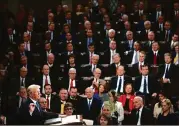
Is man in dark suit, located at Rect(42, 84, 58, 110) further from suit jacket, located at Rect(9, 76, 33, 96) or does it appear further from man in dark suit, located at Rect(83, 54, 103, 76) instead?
man in dark suit, located at Rect(83, 54, 103, 76)

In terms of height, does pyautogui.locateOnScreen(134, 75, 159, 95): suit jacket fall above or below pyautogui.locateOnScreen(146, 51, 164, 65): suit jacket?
below

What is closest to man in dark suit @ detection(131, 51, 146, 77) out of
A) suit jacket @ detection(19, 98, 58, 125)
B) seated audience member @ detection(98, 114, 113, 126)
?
seated audience member @ detection(98, 114, 113, 126)

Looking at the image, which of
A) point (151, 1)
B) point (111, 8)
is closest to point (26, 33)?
point (111, 8)

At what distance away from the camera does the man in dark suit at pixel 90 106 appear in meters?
8.42

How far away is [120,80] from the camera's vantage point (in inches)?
373

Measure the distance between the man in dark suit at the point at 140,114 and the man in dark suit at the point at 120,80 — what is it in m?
1.34

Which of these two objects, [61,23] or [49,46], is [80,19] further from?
[49,46]

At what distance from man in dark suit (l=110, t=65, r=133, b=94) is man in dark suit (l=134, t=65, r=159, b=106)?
200 millimetres

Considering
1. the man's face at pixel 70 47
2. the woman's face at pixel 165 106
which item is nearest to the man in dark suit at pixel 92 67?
the man's face at pixel 70 47

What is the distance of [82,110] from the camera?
337 inches

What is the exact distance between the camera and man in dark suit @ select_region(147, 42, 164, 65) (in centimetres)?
1023

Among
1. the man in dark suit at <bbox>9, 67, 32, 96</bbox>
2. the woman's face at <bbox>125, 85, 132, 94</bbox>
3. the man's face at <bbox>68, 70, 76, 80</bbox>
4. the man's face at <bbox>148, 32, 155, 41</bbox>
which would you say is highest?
the man's face at <bbox>148, 32, 155, 41</bbox>

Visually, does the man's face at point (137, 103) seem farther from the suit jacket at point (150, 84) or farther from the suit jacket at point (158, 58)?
the suit jacket at point (158, 58)

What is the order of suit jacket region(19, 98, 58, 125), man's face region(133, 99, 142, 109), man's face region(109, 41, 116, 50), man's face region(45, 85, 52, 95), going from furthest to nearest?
1. man's face region(109, 41, 116, 50)
2. man's face region(45, 85, 52, 95)
3. man's face region(133, 99, 142, 109)
4. suit jacket region(19, 98, 58, 125)
